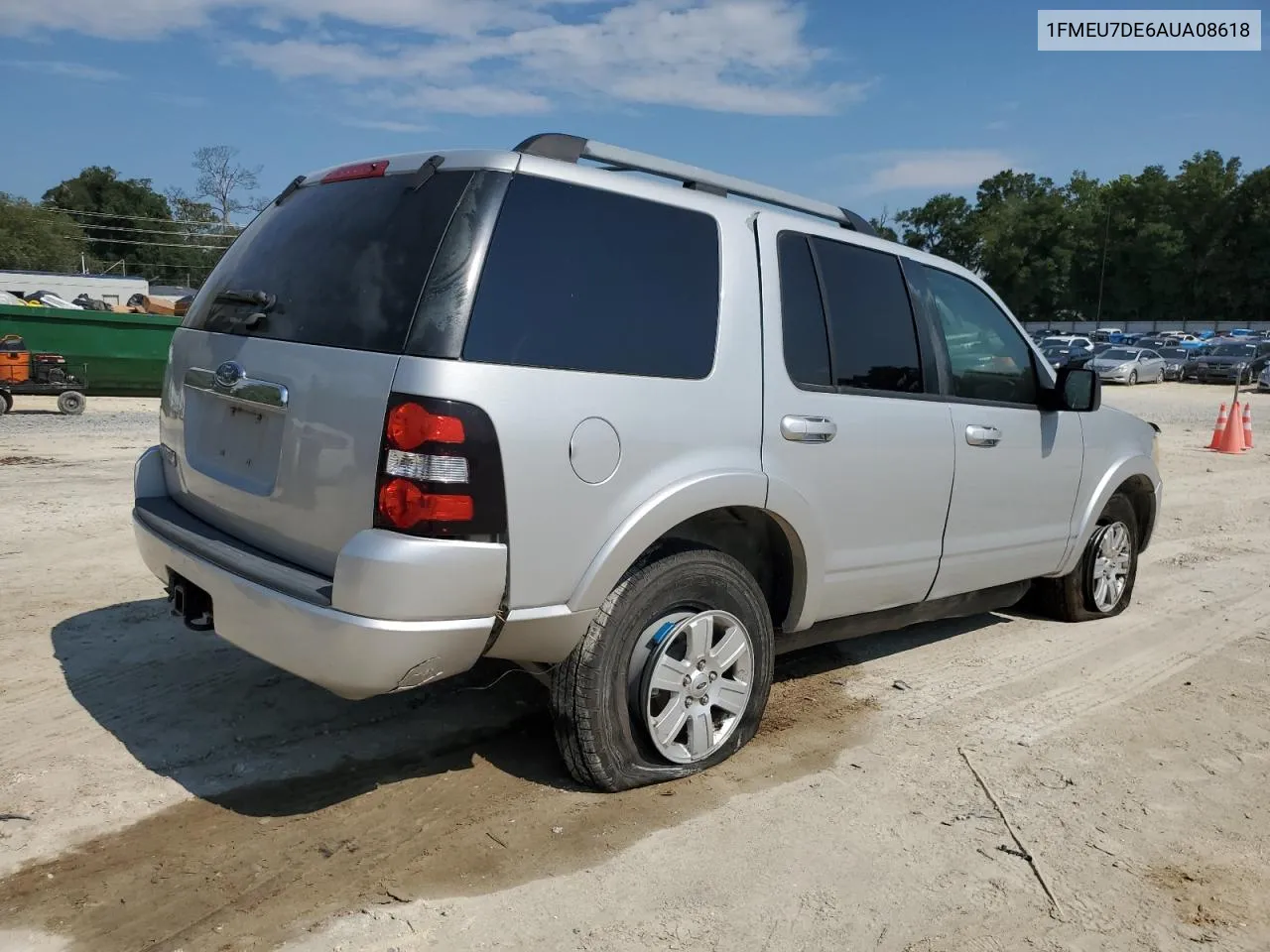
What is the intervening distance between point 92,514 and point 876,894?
258 inches

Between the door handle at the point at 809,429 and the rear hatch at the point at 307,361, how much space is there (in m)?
1.39

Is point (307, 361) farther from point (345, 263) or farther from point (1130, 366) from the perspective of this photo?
point (1130, 366)

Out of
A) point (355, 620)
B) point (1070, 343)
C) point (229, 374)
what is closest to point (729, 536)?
point (355, 620)

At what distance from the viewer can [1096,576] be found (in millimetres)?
5684

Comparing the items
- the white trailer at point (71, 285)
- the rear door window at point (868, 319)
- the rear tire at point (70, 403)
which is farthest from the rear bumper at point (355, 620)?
the white trailer at point (71, 285)

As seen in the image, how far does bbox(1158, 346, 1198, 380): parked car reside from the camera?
38.8m

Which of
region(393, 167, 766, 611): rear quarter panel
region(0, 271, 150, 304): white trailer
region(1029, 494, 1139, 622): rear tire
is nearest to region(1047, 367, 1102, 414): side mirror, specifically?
region(1029, 494, 1139, 622): rear tire

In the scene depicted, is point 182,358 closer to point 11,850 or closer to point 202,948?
point 11,850

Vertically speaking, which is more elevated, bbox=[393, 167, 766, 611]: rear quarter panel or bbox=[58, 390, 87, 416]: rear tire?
bbox=[393, 167, 766, 611]: rear quarter panel

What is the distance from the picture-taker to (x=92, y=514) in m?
7.48

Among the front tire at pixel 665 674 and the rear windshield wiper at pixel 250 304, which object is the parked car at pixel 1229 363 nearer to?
the front tire at pixel 665 674

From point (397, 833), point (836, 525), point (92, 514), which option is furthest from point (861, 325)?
point (92, 514)

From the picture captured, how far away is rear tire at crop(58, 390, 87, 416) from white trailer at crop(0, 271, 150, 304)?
36284 mm

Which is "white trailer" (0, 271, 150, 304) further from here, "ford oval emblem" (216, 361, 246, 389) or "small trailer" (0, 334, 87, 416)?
"ford oval emblem" (216, 361, 246, 389)
